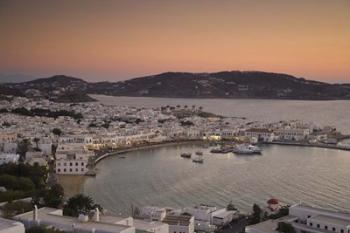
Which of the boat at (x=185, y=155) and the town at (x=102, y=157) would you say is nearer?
the town at (x=102, y=157)

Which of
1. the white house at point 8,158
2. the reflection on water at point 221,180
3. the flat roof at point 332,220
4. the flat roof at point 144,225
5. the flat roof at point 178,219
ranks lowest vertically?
the reflection on water at point 221,180

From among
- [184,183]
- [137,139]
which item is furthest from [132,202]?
[137,139]

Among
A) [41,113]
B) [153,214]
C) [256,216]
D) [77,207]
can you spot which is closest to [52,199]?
[77,207]

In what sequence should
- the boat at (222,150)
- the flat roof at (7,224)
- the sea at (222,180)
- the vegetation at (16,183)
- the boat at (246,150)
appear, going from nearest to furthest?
the flat roof at (7,224)
the vegetation at (16,183)
the sea at (222,180)
the boat at (246,150)
the boat at (222,150)

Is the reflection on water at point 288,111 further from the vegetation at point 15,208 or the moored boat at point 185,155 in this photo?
the vegetation at point 15,208

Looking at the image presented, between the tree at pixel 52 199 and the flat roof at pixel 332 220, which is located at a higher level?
the flat roof at pixel 332 220

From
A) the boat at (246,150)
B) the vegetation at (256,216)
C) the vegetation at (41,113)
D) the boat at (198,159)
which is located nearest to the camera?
the vegetation at (256,216)

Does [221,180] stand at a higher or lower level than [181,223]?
lower

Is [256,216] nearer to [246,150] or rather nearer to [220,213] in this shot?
[220,213]

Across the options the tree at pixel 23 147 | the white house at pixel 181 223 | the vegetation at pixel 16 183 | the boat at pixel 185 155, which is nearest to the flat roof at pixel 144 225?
the white house at pixel 181 223
